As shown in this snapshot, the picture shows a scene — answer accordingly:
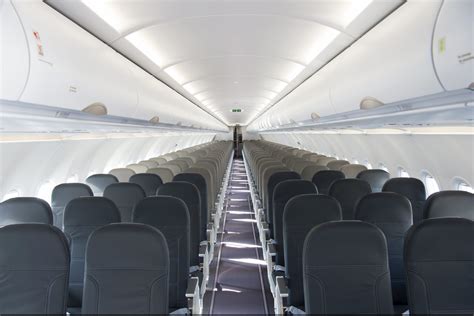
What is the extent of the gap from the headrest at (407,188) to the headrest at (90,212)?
3786 mm

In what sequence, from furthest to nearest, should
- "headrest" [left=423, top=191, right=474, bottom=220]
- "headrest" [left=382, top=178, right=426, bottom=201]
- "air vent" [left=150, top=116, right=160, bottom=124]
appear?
"air vent" [left=150, top=116, right=160, bottom=124] → "headrest" [left=382, top=178, right=426, bottom=201] → "headrest" [left=423, top=191, right=474, bottom=220]

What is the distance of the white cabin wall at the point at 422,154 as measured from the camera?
5309mm

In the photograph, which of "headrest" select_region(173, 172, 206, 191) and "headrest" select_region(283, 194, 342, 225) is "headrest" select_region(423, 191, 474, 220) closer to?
"headrest" select_region(283, 194, 342, 225)

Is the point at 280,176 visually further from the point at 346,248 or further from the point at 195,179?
the point at 346,248

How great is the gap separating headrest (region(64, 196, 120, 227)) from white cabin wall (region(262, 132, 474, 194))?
4915 mm

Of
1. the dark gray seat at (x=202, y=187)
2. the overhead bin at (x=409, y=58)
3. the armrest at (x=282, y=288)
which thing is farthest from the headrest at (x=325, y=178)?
the armrest at (x=282, y=288)

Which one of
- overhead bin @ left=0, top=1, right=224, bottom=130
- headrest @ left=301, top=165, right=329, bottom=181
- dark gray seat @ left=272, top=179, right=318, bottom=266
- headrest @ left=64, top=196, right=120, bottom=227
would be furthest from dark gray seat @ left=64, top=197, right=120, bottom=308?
headrest @ left=301, top=165, right=329, bottom=181

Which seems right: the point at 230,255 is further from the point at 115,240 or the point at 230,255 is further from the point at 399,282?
the point at 115,240

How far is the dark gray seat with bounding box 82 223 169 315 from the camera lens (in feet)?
8.46

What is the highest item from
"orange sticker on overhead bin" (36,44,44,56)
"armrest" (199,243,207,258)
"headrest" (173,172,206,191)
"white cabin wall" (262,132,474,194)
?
"orange sticker on overhead bin" (36,44,44,56)

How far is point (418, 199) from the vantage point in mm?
5105

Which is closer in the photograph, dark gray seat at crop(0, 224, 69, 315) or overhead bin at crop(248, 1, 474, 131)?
overhead bin at crop(248, 1, 474, 131)

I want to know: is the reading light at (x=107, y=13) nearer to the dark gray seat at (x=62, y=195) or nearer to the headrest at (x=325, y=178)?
the dark gray seat at (x=62, y=195)

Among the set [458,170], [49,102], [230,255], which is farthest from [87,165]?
[458,170]
